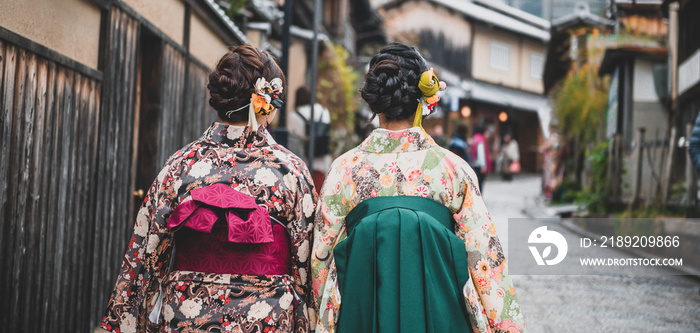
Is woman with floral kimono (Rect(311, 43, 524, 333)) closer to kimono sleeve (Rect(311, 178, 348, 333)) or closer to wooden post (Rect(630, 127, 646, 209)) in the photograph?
kimono sleeve (Rect(311, 178, 348, 333))

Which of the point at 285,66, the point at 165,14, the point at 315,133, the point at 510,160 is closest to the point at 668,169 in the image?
the point at 315,133

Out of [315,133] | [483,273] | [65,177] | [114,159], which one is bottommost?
[483,273]

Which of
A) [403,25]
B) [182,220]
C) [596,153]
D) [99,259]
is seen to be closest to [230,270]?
[182,220]

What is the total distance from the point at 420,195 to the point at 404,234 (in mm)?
203

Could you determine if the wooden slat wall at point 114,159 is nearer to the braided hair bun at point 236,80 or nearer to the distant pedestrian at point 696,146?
the braided hair bun at point 236,80

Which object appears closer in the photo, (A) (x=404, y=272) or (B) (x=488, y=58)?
(A) (x=404, y=272)

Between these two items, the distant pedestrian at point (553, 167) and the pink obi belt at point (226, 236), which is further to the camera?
the distant pedestrian at point (553, 167)

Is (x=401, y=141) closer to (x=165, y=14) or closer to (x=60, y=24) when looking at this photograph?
(x=60, y=24)

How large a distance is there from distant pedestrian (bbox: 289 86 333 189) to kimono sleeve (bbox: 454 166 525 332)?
5.97 meters

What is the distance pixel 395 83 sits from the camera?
295 cm

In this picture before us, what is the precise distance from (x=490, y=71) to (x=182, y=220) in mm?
34061

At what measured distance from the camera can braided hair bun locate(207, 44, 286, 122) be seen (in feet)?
9.93

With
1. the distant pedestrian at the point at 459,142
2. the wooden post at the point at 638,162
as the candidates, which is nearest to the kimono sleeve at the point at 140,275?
the distant pedestrian at the point at 459,142

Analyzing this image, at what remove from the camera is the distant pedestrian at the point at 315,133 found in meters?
9.41
